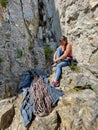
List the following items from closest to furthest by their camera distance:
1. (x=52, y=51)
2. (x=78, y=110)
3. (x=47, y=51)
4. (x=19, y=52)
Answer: (x=78, y=110), (x=19, y=52), (x=47, y=51), (x=52, y=51)

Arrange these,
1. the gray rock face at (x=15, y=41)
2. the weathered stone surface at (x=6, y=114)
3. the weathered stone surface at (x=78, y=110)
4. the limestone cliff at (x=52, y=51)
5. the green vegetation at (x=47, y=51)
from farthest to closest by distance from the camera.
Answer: the green vegetation at (x=47, y=51) → the gray rock face at (x=15, y=41) → the weathered stone surface at (x=6, y=114) → the limestone cliff at (x=52, y=51) → the weathered stone surface at (x=78, y=110)

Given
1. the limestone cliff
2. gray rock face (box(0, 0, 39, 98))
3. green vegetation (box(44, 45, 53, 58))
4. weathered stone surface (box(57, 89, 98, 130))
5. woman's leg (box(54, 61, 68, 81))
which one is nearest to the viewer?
weathered stone surface (box(57, 89, 98, 130))

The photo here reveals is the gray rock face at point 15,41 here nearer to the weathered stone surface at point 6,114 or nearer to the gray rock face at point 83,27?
the weathered stone surface at point 6,114

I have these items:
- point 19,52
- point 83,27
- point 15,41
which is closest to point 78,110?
point 83,27

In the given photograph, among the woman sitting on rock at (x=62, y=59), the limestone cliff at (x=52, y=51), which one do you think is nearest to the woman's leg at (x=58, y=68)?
the woman sitting on rock at (x=62, y=59)

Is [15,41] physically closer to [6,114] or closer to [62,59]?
[62,59]

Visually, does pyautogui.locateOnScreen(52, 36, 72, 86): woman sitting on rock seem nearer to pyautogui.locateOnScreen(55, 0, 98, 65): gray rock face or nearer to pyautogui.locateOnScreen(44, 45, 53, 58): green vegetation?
pyautogui.locateOnScreen(55, 0, 98, 65): gray rock face

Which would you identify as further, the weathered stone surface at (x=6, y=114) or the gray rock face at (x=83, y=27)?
the gray rock face at (x=83, y=27)

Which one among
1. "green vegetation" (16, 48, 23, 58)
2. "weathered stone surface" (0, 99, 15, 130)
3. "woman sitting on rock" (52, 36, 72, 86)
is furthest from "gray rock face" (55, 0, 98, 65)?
"weathered stone surface" (0, 99, 15, 130)

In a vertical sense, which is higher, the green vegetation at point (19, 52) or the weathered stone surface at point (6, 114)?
the green vegetation at point (19, 52)

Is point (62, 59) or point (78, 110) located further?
point (62, 59)

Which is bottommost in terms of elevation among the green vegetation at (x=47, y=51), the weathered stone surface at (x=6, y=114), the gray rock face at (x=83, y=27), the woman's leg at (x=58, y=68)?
the weathered stone surface at (x=6, y=114)

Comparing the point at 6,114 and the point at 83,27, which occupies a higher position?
the point at 83,27

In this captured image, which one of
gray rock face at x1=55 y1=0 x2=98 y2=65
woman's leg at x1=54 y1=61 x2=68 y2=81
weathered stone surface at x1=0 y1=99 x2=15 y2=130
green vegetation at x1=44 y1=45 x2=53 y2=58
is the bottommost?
weathered stone surface at x1=0 y1=99 x2=15 y2=130
